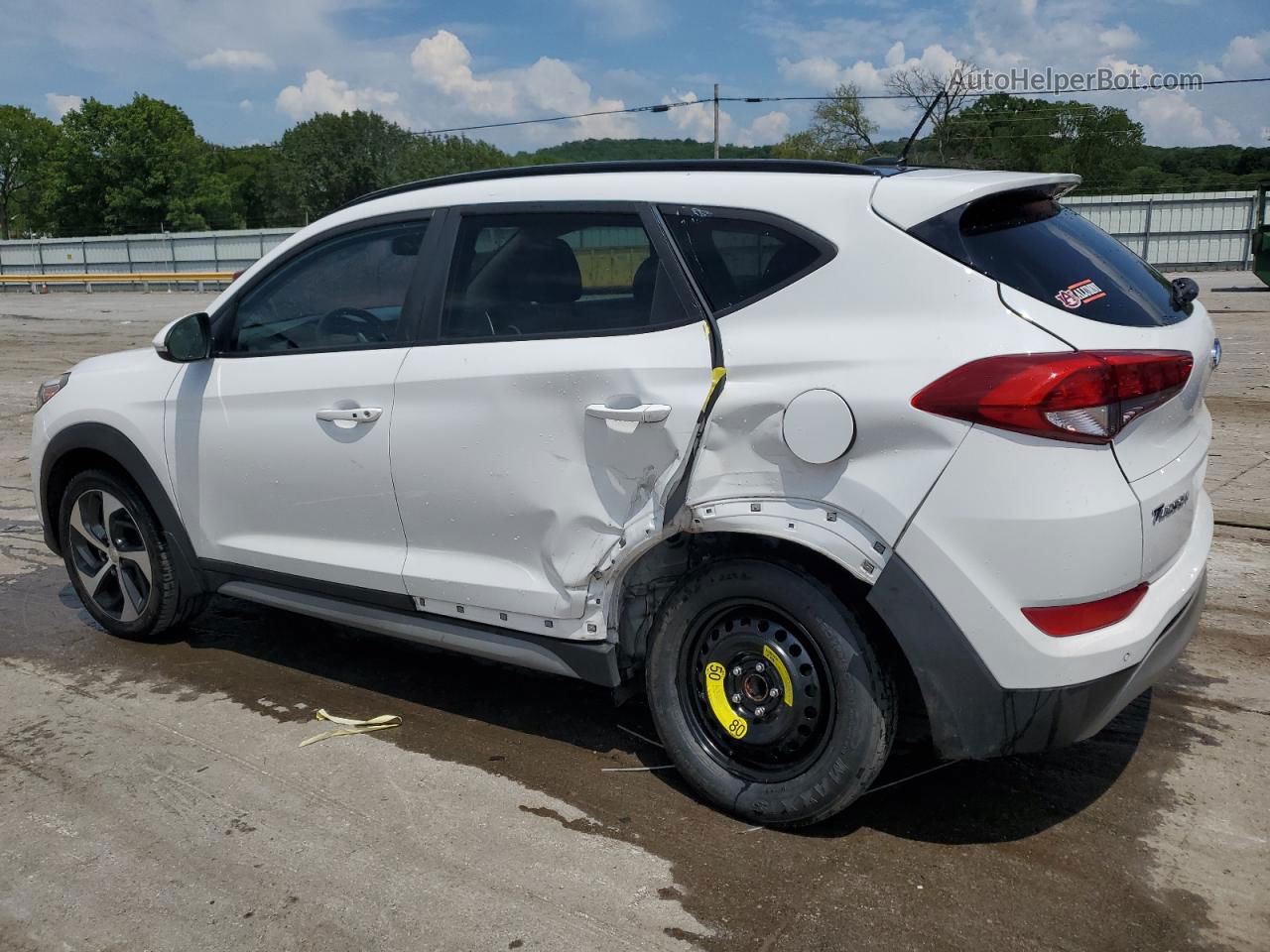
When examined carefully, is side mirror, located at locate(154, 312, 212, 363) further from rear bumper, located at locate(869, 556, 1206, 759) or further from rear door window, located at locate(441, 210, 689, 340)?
rear bumper, located at locate(869, 556, 1206, 759)

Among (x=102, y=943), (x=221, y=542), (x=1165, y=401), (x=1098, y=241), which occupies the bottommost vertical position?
(x=102, y=943)

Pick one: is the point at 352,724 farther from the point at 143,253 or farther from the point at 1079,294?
the point at 143,253

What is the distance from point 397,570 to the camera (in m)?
3.89

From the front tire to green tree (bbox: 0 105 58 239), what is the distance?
120457mm

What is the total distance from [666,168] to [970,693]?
1.86 metres

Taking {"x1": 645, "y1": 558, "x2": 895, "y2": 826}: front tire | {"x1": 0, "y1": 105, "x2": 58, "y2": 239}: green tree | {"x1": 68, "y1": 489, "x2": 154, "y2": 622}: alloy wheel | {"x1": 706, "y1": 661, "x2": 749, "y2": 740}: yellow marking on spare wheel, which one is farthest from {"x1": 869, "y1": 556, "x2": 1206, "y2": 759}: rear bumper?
{"x1": 0, "y1": 105, "x2": 58, "y2": 239}: green tree

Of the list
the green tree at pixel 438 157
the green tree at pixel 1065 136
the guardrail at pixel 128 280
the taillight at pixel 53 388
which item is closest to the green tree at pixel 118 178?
the green tree at pixel 438 157

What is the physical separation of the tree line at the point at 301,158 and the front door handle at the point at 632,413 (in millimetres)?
45201

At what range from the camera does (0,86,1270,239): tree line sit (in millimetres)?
50969

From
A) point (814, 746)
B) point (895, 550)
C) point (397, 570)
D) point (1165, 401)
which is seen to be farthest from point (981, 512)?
point (397, 570)

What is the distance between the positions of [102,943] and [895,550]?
89.6 inches

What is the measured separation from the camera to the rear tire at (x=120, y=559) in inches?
188

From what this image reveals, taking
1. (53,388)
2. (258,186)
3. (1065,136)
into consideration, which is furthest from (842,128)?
(258,186)

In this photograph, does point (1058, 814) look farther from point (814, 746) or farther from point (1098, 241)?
point (1098, 241)
